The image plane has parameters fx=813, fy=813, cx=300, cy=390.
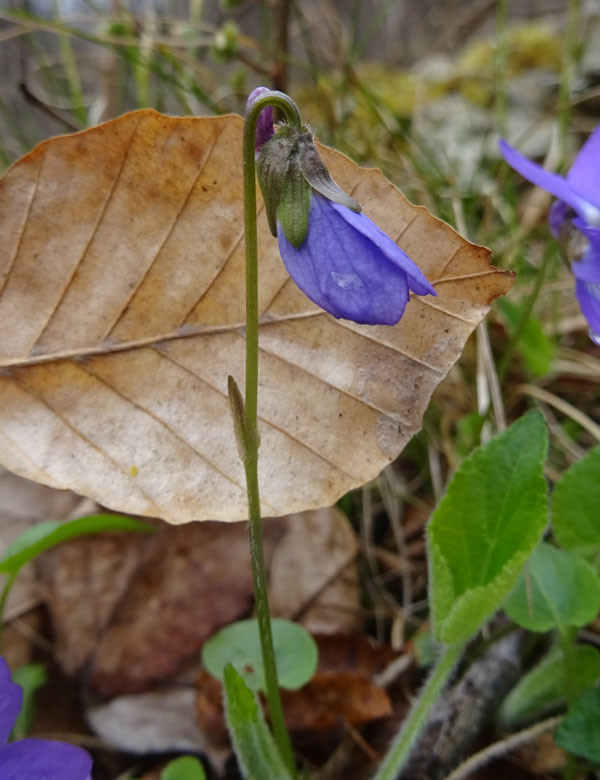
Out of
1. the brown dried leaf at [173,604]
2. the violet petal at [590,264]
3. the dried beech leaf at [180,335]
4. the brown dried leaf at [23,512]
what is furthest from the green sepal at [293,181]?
the brown dried leaf at [23,512]

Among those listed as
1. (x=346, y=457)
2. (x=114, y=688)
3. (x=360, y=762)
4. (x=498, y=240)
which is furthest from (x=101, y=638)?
(x=498, y=240)

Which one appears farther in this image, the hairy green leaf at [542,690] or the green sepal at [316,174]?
the hairy green leaf at [542,690]

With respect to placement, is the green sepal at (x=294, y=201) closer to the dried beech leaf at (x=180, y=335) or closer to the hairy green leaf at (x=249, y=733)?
the dried beech leaf at (x=180, y=335)

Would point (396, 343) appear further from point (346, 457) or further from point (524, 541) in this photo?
point (524, 541)

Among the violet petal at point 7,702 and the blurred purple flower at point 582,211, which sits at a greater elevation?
the blurred purple flower at point 582,211

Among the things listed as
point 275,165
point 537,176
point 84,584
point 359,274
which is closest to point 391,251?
point 359,274

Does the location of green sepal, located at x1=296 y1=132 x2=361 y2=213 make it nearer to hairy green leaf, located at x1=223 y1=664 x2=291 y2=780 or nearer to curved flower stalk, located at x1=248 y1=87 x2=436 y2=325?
curved flower stalk, located at x1=248 y1=87 x2=436 y2=325

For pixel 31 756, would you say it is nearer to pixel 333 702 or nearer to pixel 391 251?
pixel 333 702
